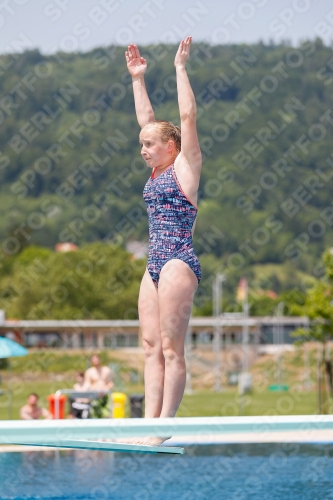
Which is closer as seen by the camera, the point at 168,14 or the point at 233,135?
the point at 168,14

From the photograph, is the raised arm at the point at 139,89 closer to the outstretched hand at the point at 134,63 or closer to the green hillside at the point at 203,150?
the outstretched hand at the point at 134,63

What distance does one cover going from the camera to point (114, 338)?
81438 millimetres

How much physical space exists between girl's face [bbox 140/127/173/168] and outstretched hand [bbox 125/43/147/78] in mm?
534

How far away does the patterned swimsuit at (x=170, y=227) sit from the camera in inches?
213

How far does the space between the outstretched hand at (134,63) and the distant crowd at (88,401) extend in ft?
27.8

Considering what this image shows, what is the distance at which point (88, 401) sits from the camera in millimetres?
14367

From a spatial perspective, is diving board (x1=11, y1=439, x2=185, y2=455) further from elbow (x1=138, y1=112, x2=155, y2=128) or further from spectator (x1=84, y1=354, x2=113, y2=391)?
spectator (x1=84, y1=354, x2=113, y2=391)

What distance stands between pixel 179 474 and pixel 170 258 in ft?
17.1

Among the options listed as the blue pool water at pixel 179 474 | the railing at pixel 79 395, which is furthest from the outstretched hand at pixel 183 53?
the railing at pixel 79 395

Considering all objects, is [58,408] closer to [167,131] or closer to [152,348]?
[152,348]

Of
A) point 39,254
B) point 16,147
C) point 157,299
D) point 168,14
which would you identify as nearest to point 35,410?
point 168,14

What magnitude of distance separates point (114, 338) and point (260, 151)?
187 ft

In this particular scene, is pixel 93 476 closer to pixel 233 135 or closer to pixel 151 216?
pixel 151 216

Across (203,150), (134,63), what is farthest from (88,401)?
(203,150)
